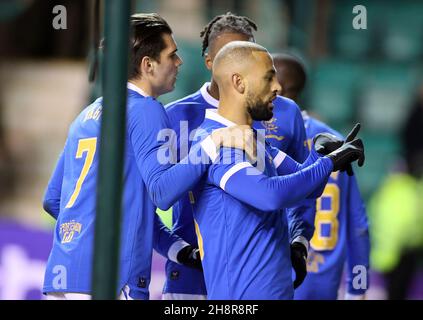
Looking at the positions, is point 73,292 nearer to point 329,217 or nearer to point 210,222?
point 210,222

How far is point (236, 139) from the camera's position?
3.52 meters

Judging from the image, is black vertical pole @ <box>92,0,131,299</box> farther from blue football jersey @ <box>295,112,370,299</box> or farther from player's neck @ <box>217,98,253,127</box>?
blue football jersey @ <box>295,112,370,299</box>

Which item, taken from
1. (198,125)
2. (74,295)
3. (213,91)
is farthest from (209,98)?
(74,295)

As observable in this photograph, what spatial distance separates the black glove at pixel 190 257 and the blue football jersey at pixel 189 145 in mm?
155

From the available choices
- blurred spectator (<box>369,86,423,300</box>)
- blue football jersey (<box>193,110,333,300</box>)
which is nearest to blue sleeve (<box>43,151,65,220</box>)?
blue football jersey (<box>193,110,333,300</box>)

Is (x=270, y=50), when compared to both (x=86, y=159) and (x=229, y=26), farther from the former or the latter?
(x=86, y=159)

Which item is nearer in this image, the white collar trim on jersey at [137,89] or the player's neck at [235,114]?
the player's neck at [235,114]

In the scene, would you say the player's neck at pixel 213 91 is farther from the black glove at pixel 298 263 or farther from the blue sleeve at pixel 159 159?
the black glove at pixel 298 263

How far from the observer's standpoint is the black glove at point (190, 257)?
13.3 ft

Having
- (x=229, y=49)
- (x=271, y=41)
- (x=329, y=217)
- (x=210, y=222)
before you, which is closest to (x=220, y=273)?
(x=210, y=222)

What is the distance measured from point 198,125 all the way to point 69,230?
70 cm

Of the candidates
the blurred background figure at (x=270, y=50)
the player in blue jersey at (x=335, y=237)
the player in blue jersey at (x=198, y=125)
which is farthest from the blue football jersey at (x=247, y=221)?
the blurred background figure at (x=270, y=50)

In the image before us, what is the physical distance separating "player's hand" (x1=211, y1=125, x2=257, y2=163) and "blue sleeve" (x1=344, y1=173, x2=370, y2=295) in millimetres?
1950

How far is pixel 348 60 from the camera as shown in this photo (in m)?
12.1
